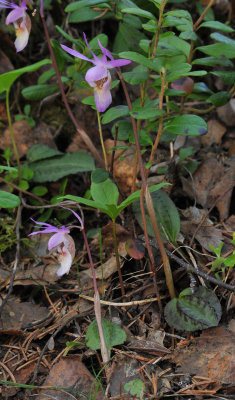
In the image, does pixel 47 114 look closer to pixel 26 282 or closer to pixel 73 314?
pixel 26 282

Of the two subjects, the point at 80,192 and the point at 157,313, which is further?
the point at 80,192

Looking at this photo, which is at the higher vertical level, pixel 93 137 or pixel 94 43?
pixel 94 43

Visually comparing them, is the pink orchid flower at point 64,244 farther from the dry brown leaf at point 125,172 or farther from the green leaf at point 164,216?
the dry brown leaf at point 125,172

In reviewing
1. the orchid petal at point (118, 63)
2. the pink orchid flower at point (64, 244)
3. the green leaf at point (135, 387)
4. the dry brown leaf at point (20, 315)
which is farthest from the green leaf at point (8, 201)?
the green leaf at point (135, 387)

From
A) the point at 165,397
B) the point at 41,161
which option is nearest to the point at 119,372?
the point at 165,397

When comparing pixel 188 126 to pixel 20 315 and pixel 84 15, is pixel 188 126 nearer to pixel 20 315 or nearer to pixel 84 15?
pixel 84 15

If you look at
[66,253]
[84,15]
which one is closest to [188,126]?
[66,253]
